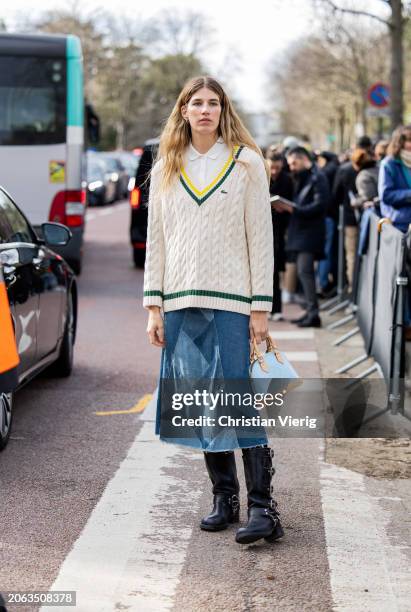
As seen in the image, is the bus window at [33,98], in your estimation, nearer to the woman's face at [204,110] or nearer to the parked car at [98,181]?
the woman's face at [204,110]

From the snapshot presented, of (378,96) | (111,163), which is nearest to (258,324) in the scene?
(378,96)

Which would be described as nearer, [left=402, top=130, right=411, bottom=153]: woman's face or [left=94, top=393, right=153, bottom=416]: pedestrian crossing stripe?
[left=94, top=393, right=153, bottom=416]: pedestrian crossing stripe

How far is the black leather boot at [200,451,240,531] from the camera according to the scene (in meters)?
5.30

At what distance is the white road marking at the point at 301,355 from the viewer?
1041cm

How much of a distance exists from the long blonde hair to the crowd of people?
16.1ft

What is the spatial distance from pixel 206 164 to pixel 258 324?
70 centimetres

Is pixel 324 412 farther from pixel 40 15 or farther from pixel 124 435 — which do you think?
pixel 40 15

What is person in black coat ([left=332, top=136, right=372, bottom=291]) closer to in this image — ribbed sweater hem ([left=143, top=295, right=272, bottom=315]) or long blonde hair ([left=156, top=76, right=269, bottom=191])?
long blonde hair ([left=156, top=76, right=269, bottom=191])

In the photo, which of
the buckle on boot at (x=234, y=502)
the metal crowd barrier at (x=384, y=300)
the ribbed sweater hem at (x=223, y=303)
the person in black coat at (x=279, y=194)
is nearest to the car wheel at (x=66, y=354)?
the metal crowd barrier at (x=384, y=300)

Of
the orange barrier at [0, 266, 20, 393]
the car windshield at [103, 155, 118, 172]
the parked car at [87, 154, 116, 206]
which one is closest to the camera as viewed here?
the orange barrier at [0, 266, 20, 393]

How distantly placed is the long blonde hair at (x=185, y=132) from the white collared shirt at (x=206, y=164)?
0.03 metres

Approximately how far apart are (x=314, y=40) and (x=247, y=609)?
46.2m

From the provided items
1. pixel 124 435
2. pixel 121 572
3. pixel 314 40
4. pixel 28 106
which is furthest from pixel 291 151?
pixel 314 40

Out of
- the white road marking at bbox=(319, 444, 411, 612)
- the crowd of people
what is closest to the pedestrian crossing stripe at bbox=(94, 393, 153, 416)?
the white road marking at bbox=(319, 444, 411, 612)
